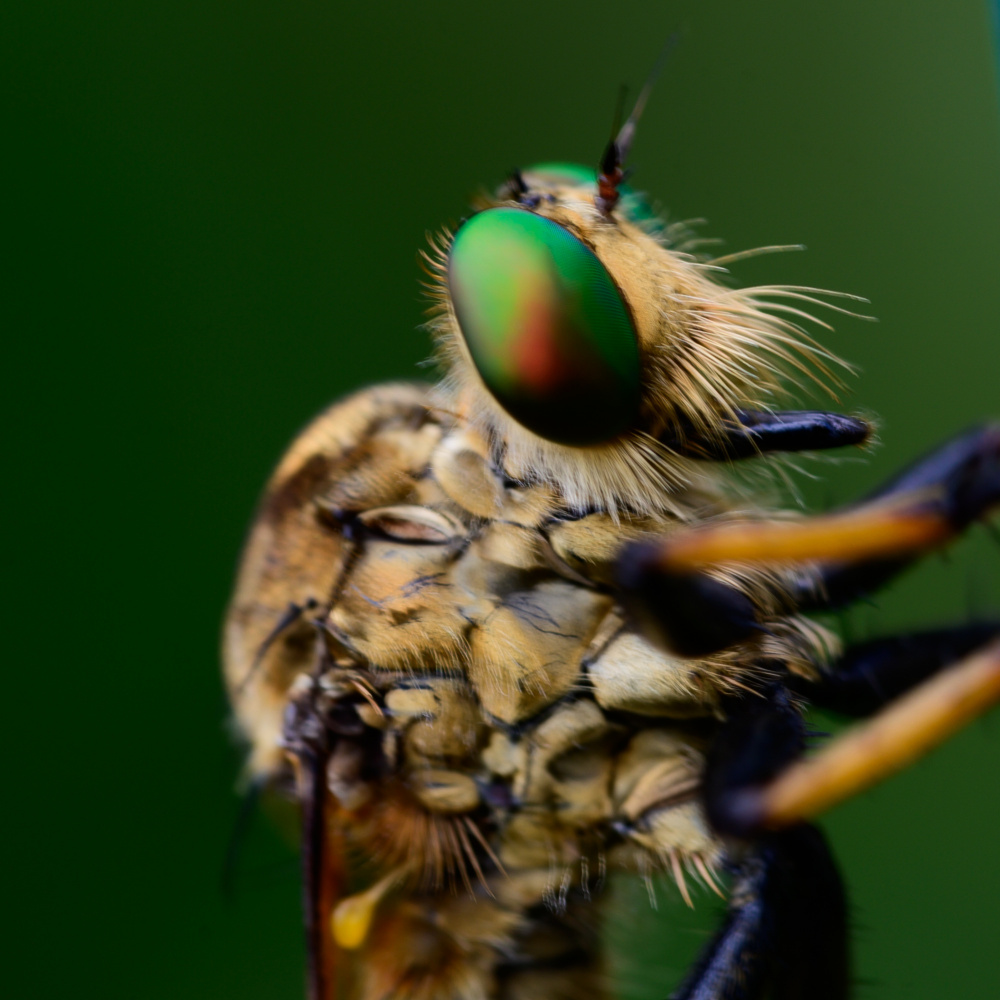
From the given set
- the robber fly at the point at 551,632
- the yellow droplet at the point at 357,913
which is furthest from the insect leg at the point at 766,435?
the yellow droplet at the point at 357,913

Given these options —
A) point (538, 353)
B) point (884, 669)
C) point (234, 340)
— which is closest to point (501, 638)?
point (538, 353)

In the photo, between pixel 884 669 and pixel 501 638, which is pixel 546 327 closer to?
pixel 501 638

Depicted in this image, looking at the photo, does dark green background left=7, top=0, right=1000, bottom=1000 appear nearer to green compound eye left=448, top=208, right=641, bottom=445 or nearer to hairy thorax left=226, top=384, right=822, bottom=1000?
hairy thorax left=226, top=384, right=822, bottom=1000

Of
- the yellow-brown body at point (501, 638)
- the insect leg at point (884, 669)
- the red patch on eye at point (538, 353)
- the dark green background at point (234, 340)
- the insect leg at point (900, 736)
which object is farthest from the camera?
the dark green background at point (234, 340)

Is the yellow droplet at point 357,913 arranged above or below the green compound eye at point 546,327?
below

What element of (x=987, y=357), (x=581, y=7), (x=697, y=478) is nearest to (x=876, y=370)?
(x=987, y=357)

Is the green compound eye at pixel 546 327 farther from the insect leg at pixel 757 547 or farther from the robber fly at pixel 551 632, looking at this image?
the insect leg at pixel 757 547

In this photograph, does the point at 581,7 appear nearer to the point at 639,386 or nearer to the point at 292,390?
the point at 292,390
